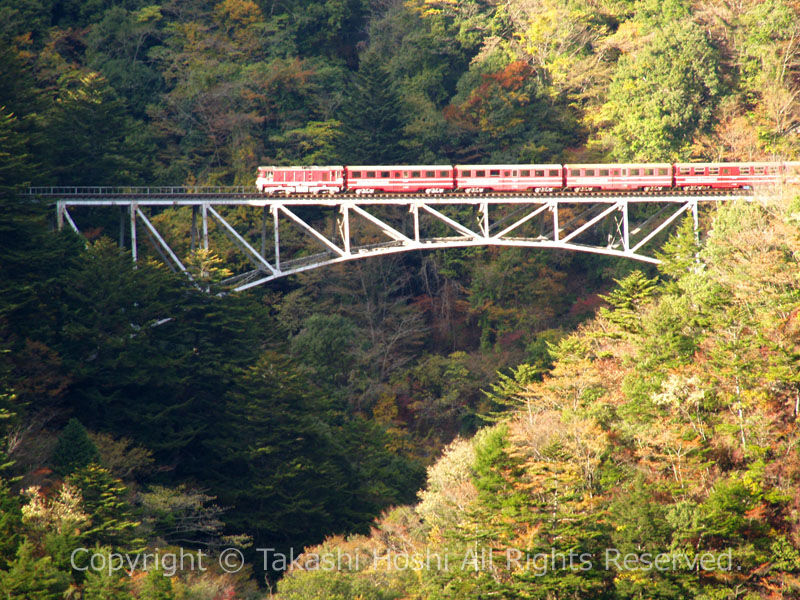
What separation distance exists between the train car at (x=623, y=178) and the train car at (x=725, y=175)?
2.15 feet

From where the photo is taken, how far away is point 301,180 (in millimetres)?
50781

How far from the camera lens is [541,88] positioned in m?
67.1

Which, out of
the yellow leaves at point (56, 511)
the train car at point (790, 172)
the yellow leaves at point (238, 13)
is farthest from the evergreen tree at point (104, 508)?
the yellow leaves at point (238, 13)

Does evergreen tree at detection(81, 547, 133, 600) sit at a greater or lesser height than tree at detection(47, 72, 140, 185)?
lesser

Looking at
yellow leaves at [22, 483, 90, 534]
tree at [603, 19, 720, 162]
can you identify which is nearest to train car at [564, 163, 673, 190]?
tree at [603, 19, 720, 162]

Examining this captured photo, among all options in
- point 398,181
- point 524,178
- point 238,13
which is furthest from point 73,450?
point 238,13

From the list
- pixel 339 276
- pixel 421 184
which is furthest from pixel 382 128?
pixel 421 184

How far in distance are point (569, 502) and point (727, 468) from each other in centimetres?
615

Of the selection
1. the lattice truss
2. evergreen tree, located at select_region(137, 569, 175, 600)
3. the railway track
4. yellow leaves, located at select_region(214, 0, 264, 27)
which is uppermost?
yellow leaves, located at select_region(214, 0, 264, 27)

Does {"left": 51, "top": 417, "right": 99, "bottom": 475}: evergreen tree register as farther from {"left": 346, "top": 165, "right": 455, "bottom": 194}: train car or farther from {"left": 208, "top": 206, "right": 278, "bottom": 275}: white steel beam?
{"left": 346, "top": 165, "right": 455, "bottom": 194}: train car

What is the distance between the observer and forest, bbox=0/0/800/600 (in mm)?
35156

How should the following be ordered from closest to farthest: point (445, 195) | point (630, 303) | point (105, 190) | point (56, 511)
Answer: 1. point (56, 511)
2. point (630, 303)
3. point (445, 195)
4. point (105, 190)

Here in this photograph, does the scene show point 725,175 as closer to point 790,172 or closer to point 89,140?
point 790,172

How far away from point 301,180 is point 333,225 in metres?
4.12
